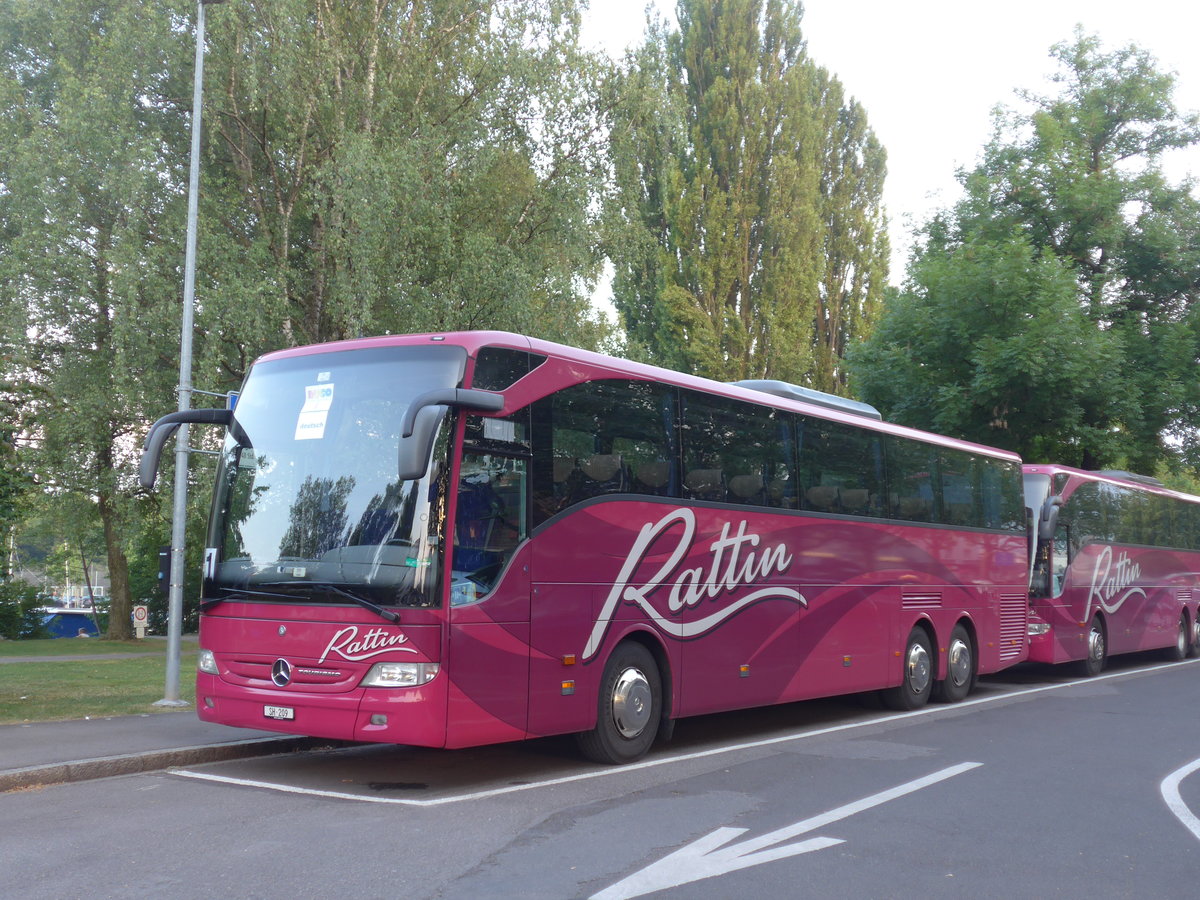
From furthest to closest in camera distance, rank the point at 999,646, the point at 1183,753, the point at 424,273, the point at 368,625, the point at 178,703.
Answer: the point at 424,273 < the point at 999,646 < the point at 178,703 < the point at 1183,753 < the point at 368,625

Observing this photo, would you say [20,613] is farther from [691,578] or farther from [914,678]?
[691,578]

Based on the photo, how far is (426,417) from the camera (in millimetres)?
7422

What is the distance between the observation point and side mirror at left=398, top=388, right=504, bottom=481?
7.23m

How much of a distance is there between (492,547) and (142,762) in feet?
11.1

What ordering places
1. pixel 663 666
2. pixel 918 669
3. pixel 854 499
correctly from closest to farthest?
pixel 663 666 < pixel 854 499 < pixel 918 669

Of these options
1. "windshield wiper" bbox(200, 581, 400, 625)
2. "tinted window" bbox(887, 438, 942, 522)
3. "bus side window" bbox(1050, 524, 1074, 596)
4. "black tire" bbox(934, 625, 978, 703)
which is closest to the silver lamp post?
"windshield wiper" bbox(200, 581, 400, 625)

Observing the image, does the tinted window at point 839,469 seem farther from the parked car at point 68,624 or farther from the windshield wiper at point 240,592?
the parked car at point 68,624

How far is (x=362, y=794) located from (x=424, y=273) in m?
16.7

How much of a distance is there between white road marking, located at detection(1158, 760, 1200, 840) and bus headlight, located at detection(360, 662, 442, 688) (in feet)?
16.5

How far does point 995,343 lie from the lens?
989 inches

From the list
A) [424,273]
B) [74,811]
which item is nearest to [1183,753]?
[74,811]

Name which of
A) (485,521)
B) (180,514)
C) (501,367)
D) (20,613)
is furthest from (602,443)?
(20,613)

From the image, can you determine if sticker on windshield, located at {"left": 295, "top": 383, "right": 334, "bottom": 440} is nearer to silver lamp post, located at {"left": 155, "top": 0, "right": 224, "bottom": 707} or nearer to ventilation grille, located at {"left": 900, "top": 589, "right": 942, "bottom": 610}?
silver lamp post, located at {"left": 155, "top": 0, "right": 224, "bottom": 707}

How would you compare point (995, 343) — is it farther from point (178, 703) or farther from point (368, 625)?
point (368, 625)
